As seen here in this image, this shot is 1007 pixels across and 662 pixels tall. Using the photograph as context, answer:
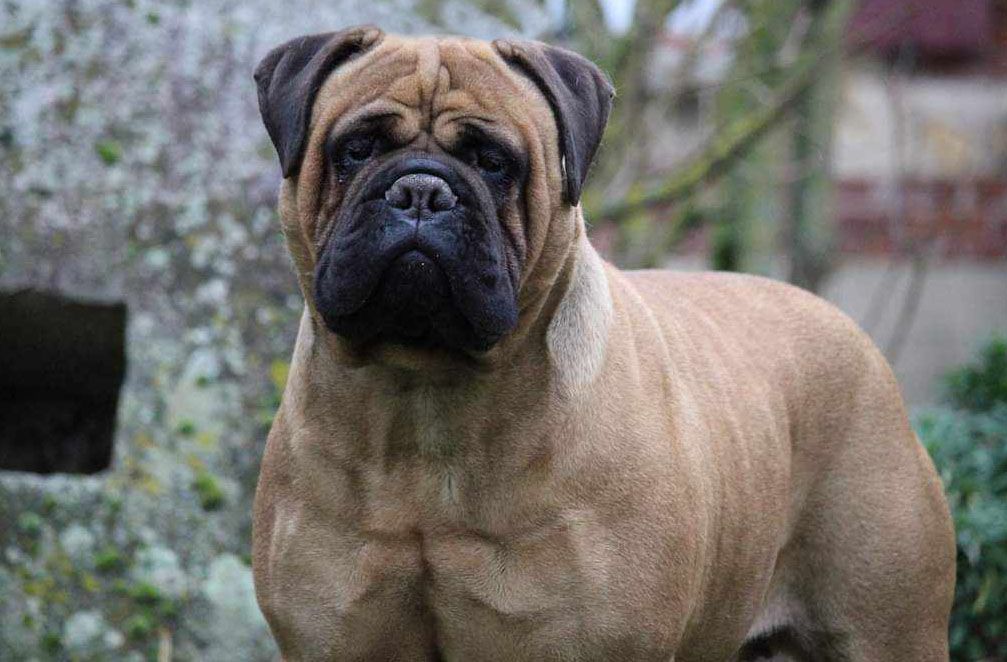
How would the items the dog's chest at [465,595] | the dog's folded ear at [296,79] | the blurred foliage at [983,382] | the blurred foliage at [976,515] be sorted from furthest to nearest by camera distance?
the blurred foliage at [983,382] < the blurred foliage at [976,515] < the dog's folded ear at [296,79] < the dog's chest at [465,595]

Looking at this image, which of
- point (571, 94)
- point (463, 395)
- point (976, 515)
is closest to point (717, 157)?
point (976, 515)

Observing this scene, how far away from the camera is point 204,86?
17.1 ft

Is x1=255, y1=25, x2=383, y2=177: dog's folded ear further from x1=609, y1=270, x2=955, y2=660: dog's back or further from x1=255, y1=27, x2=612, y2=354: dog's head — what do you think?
x1=609, y1=270, x2=955, y2=660: dog's back

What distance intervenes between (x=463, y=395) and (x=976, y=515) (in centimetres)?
248

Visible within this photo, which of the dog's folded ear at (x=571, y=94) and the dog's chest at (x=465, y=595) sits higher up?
the dog's folded ear at (x=571, y=94)

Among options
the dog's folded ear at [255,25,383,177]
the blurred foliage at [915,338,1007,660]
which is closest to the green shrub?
the dog's folded ear at [255,25,383,177]

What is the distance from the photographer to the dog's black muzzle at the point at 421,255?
9.55 feet

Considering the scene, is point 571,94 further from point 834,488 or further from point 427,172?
point 834,488

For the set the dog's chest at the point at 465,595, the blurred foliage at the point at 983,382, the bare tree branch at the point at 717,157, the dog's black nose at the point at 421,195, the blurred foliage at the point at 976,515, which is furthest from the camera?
the bare tree branch at the point at 717,157

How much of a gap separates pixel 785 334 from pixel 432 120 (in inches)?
57.2

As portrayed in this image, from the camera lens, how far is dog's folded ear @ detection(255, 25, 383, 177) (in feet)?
10.4

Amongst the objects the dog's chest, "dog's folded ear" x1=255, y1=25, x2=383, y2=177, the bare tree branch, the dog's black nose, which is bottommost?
the bare tree branch

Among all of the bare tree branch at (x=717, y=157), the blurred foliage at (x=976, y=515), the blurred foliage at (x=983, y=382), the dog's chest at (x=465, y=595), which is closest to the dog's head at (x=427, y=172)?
the dog's chest at (x=465, y=595)

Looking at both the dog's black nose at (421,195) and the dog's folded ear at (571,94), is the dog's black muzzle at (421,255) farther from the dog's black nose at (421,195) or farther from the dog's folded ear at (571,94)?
the dog's folded ear at (571,94)
